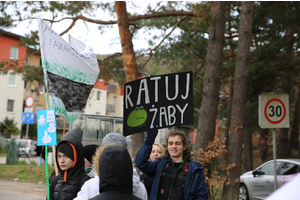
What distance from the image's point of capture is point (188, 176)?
374 cm

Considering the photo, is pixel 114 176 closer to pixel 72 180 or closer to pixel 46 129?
pixel 72 180

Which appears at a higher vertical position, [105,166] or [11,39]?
[11,39]

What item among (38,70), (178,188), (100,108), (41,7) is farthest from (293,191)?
(100,108)

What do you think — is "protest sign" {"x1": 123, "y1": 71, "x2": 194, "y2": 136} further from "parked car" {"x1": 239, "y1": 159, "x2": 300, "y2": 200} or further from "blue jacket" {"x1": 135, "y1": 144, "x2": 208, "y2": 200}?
"parked car" {"x1": 239, "y1": 159, "x2": 300, "y2": 200}

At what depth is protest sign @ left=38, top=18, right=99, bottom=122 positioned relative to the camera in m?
5.00

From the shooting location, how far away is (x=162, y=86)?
433 cm

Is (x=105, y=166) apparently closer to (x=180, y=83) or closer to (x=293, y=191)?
(x=293, y=191)

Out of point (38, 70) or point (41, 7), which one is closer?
point (41, 7)

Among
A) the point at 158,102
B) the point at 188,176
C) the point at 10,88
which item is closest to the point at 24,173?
the point at 158,102

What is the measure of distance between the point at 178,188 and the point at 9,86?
42958 mm

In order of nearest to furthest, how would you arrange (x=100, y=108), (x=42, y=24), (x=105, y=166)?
(x=105, y=166) < (x=42, y=24) < (x=100, y=108)

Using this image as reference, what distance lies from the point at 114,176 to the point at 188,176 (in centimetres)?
150

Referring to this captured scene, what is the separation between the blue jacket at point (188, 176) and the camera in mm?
3711

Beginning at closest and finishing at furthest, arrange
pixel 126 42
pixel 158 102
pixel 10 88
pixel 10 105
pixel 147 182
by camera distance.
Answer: pixel 147 182 < pixel 158 102 < pixel 126 42 < pixel 10 88 < pixel 10 105
